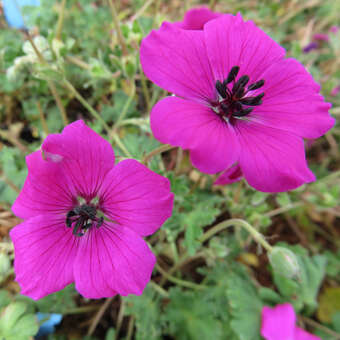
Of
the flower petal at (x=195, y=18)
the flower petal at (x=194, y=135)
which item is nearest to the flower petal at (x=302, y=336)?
the flower petal at (x=194, y=135)

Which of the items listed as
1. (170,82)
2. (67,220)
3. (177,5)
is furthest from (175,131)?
(177,5)

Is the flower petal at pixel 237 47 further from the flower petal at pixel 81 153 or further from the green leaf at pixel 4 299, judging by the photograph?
the green leaf at pixel 4 299

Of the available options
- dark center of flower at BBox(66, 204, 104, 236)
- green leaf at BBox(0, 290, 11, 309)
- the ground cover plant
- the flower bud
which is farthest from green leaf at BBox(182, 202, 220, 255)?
green leaf at BBox(0, 290, 11, 309)

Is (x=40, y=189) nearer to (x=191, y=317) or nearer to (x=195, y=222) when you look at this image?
(x=195, y=222)

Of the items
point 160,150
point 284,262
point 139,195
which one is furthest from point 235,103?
point 284,262

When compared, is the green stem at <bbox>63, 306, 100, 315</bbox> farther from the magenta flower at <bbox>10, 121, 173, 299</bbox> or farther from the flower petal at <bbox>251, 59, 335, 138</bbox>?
the flower petal at <bbox>251, 59, 335, 138</bbox>
